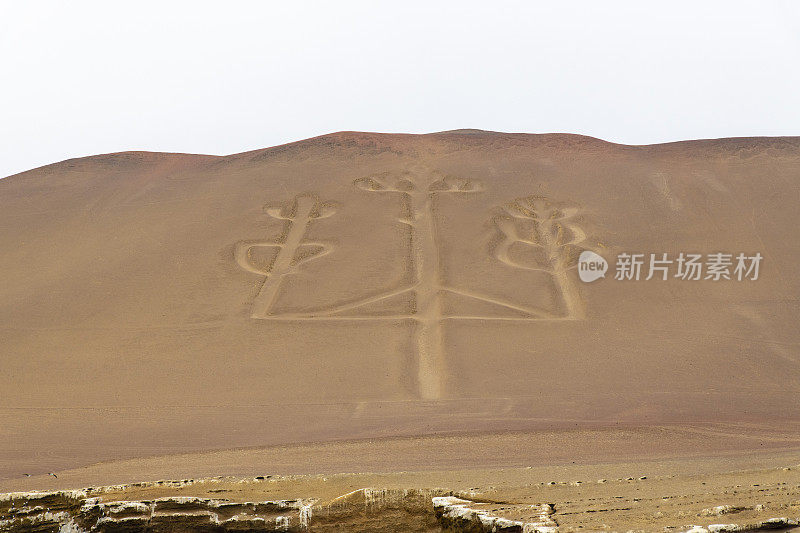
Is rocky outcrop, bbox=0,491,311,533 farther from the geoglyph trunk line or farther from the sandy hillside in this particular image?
the geoglyph trunk line

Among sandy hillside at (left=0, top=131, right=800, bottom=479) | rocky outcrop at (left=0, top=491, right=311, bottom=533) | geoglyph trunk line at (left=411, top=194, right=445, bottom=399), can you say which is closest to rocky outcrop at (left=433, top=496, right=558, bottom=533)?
rocky outcrop at (left=0, top=491, right=311, bottom=533)

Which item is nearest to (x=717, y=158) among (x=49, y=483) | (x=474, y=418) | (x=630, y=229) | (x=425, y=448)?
(x=630, y=229)

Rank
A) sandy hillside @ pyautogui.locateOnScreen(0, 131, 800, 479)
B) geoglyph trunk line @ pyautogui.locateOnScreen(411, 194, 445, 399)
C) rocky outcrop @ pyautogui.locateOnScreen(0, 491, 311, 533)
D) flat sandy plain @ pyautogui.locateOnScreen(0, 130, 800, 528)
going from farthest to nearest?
geoglyph trunk line @ pyautogui.locateOnScreen(411, 194, 445, 399) → sandy hillside @ pyautogui.locateOnScreen(0, 131, 800, 479) → flat sandy plain @ pyautogui.locateOnScreen(0, 130, 800, 528) → rocky outcrop @ pyautogui.locateOnScreen(0, 491, 311, 533)

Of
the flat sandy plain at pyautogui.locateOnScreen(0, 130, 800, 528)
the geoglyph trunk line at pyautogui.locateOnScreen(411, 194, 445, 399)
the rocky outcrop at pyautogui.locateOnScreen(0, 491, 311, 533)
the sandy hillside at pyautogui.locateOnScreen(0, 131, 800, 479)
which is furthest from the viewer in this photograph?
the geoglyph trunk line at pyautogui.locateOnScreen(411, 194, 445, 399)

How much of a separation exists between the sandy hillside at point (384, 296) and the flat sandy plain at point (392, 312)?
49 millimetres

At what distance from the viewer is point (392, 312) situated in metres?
12.2

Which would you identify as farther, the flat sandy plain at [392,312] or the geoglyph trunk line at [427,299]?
the geoglyph trunk line at [427,299]

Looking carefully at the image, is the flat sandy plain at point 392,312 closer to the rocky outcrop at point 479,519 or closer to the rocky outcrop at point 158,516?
the rocky outcrop at point 479,519

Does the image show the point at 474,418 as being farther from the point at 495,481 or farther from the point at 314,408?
the point at 495,481

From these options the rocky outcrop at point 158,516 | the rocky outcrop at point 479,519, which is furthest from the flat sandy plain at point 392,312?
the rocky outcrop at point 158,516

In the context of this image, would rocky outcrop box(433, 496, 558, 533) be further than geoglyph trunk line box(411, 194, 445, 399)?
No

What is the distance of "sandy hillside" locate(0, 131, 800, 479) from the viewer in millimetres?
9078

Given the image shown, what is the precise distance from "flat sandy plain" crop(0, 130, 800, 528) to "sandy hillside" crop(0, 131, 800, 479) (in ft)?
0.16

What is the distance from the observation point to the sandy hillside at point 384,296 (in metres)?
9.08
